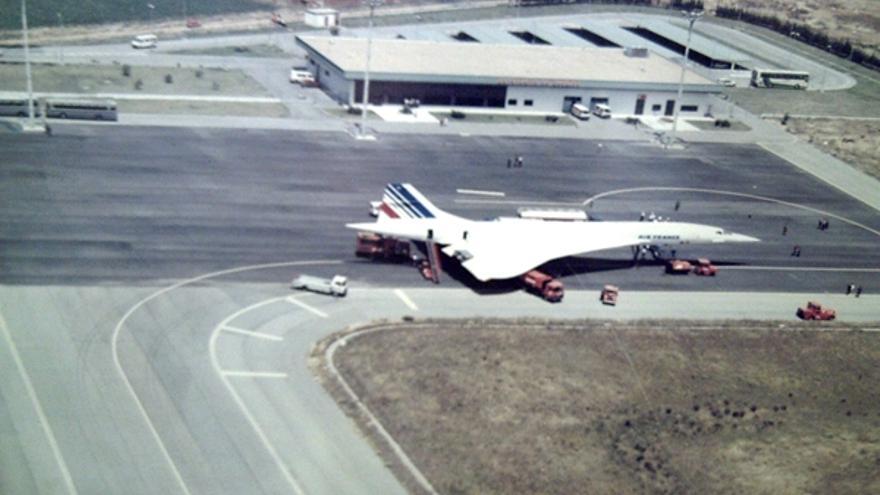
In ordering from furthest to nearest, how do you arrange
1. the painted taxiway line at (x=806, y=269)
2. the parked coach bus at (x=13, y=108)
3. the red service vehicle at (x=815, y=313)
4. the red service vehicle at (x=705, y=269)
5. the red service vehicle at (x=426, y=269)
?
the parked coach bus at (x=13, y=108) < the painted taxiway line at (x=806, y=269) < the red service vehicle at (x=705, y=269) < the red service vehicle at (x=426, y=269) < the red service vehicle at (x=815, y=313)

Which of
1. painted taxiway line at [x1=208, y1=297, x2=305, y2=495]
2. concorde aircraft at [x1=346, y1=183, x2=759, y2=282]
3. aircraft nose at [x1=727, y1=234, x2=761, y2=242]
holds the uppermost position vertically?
concorde aircraft at [x1=346, y1=183, x2=759, y2=282]

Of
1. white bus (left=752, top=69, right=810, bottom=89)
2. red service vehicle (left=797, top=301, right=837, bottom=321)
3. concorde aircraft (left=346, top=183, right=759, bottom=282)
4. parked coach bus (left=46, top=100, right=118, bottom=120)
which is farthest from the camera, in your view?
white bus (left=752, top=69, right=810, bottom=89)

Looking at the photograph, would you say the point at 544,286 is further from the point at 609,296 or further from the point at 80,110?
the point at 80,110

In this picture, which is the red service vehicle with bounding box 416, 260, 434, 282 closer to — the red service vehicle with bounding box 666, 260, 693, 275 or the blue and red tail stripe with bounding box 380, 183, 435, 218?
the blue and red tail stripe with bounding box 380, 183, 435, 218

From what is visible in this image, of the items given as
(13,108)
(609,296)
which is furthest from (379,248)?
(13,108)

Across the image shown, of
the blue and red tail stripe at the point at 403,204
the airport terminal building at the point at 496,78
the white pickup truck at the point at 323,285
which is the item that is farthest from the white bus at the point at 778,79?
the white pickup truck at the point at 323,285

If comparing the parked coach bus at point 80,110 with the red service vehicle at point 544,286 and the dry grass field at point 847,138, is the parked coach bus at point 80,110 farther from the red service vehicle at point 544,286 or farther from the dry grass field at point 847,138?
the dry grass field at point 847,138

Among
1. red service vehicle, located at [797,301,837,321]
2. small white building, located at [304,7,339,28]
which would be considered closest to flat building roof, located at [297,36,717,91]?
small white building, located at [304,7,339,28]
